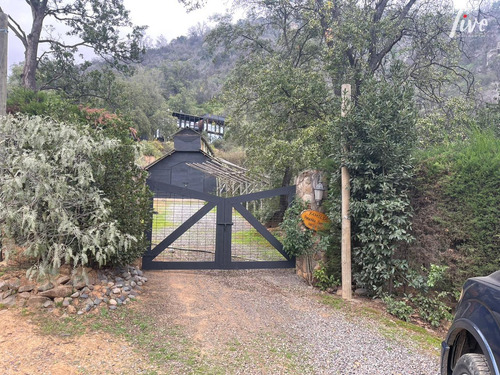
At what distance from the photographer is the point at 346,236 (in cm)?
557

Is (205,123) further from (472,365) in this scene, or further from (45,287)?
(472,365)

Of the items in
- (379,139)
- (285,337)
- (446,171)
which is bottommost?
(285,337)

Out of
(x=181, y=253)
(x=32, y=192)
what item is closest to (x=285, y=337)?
(x=32, y=192)

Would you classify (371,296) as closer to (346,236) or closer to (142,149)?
(346,236)

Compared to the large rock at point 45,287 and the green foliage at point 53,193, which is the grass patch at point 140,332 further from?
the green foliage at point 53,193

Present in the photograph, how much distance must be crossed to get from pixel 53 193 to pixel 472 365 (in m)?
4.20

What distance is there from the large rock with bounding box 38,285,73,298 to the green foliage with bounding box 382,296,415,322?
14.4 ft

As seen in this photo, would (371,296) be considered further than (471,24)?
No

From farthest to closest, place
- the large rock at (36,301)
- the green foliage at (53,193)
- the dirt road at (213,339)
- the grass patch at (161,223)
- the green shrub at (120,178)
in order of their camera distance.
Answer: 1. the grass patch at (161,223)
2. the green shrub at (120,178)
3. the large rock at (36,301)
4. the green foliage at (53,193)
5. the dirt road at (213,339)

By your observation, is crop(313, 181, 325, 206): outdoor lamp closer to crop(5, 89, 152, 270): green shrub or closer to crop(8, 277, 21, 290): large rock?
crop(5, 89, 152, 270): green shrub

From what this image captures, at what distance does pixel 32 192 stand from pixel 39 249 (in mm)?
662

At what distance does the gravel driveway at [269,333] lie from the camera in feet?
11.3

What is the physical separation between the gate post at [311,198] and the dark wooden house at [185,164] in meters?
16.3

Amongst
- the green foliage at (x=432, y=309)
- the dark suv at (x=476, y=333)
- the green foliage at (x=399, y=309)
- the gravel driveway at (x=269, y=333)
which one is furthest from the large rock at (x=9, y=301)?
the green foliage at (x=432, y=309)
